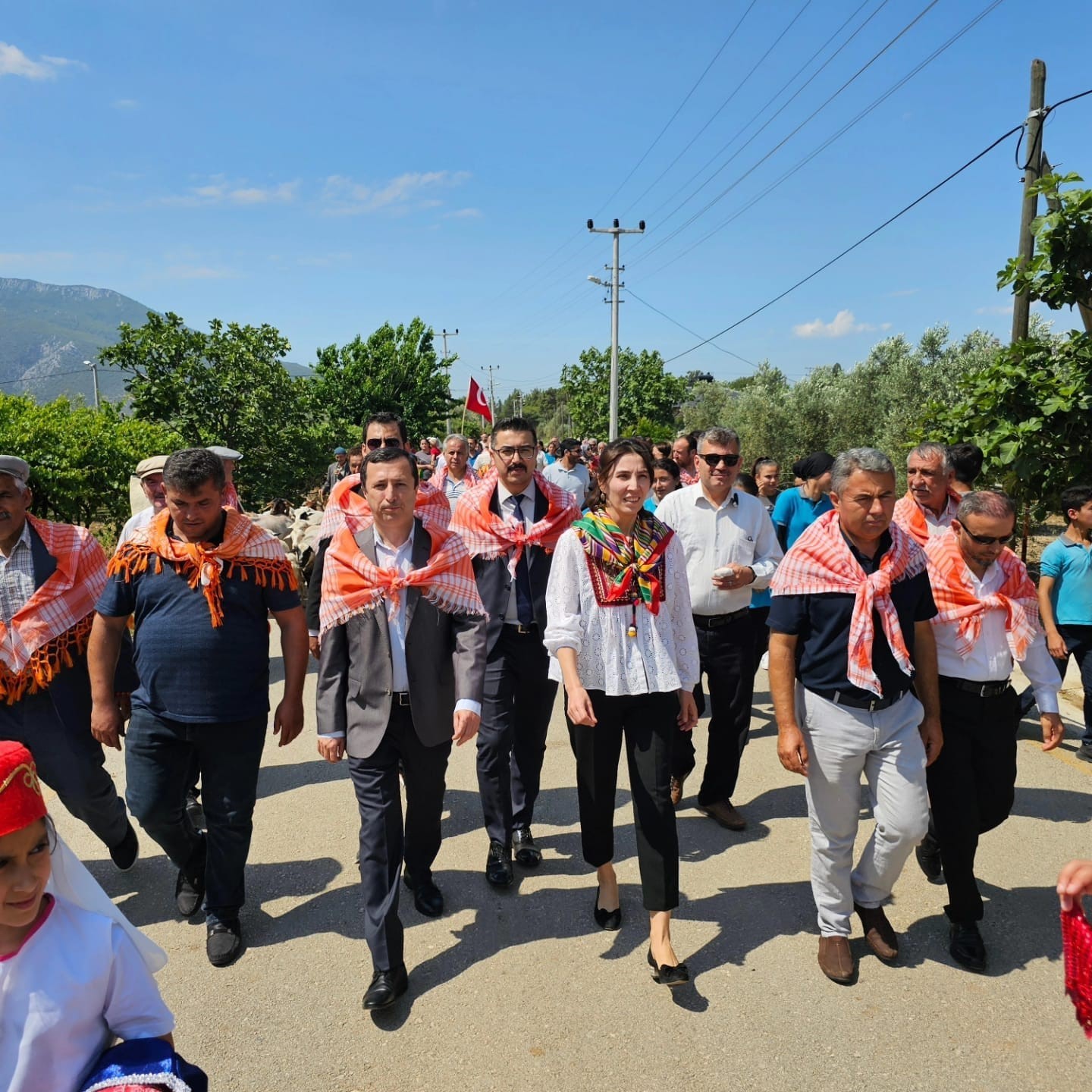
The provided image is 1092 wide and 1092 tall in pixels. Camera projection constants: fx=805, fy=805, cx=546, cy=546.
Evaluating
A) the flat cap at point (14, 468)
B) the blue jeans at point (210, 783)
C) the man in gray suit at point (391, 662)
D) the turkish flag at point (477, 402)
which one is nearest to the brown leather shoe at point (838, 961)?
the man in gray suit at point (391, 662)

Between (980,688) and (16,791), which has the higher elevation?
(16,791)

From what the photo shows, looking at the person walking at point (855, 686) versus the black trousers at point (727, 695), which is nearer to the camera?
the person walking at point (855, 686)

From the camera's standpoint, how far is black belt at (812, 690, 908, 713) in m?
3.08

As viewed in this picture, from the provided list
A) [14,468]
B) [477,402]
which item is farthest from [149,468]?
[477,402]

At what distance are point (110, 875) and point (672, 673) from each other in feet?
9.93

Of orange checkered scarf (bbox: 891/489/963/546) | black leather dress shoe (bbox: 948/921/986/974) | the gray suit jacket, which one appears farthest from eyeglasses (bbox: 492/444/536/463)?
black leather dress shoe (bbox: 948/921/986/974)

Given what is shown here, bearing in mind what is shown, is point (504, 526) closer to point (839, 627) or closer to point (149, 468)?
point (839, 627)

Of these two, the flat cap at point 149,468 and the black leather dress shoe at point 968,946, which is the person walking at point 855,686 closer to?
the black leather dress shoe at point 968,946

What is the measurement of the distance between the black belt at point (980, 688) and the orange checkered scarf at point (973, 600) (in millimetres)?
115

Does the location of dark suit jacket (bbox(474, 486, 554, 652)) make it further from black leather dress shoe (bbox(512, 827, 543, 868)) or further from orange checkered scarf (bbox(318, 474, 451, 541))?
black leather dress shoe (bbox(512, 827, 543, 868))

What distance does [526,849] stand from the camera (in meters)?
4.03

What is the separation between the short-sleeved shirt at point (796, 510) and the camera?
239 inches

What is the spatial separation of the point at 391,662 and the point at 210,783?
0.96 m

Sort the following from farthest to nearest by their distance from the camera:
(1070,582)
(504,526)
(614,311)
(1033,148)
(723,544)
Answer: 1. (614,311)
2. (1033,148)
3. (1070,582)
4. (723,544)
5. (504,526)
